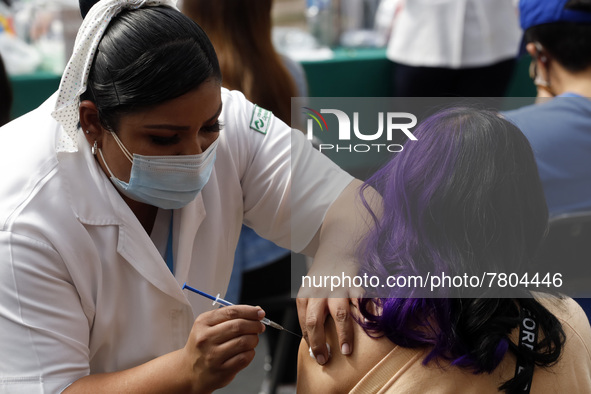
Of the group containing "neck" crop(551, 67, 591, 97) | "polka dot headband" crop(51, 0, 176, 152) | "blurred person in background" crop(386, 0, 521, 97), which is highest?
"polka dot headband" crop(51, 0, 176, 152)

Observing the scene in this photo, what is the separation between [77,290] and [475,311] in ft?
2.30

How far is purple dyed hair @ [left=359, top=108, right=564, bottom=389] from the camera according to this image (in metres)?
1.14

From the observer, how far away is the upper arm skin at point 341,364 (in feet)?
3.81

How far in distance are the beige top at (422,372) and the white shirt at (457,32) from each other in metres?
2.54

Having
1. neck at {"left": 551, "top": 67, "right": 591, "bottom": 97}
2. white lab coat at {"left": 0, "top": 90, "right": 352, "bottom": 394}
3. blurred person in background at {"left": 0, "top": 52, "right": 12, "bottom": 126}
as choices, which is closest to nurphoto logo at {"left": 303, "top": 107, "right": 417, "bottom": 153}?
white lab coat at {"left": 0, "top": 90, "right": 352, "bottom": 394}

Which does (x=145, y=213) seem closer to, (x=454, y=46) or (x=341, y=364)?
(x=341, y=364)

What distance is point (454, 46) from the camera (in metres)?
3.55

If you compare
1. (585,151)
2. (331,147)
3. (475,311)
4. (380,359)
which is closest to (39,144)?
(331,147)

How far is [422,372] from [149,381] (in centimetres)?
46

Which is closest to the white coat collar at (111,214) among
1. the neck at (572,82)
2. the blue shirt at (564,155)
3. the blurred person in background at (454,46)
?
the blue shirt at (564,155)

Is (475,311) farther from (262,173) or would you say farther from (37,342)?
(37,342)

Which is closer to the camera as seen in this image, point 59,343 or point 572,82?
point 59,343

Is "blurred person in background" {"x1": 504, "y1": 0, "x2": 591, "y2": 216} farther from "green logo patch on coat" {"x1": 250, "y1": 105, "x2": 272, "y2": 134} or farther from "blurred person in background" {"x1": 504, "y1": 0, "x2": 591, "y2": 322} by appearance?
"green logo patch on coat" {"x1": 250, "y1": 105, "x2": 272, "y2": 134}

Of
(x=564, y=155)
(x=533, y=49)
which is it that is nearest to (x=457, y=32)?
(x=533, y=49)
